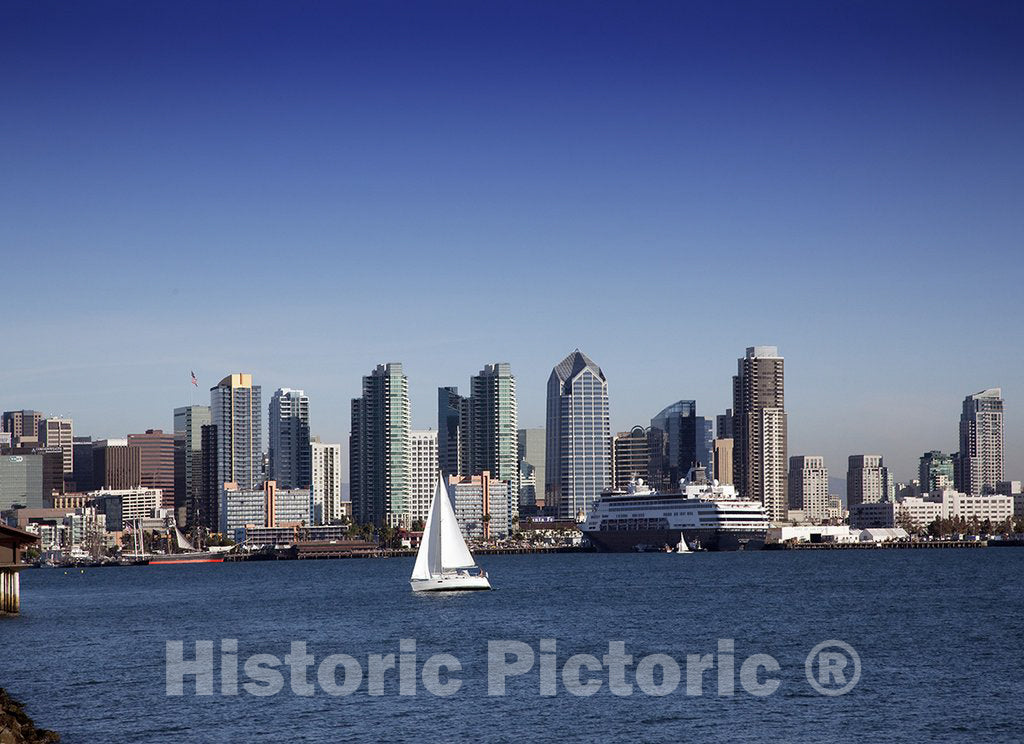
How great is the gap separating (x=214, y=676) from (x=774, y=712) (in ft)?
54.9

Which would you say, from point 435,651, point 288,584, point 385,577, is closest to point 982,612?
point 435,651

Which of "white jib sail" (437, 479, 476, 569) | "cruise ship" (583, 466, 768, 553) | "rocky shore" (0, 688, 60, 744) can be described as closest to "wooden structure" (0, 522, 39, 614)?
"white jib sail" (437, 479, 476, 569)

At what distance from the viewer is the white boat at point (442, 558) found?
277 feet

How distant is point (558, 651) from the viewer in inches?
1893

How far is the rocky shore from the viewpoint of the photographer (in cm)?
2839

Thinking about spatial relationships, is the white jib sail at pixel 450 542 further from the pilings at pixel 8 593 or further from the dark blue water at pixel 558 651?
the pilings at pixel 8 593

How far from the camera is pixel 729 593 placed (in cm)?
8431

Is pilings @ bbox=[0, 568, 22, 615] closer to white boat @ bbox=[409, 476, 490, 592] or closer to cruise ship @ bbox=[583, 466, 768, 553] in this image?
white boat @ bbox=[409, 476, 490, 592]

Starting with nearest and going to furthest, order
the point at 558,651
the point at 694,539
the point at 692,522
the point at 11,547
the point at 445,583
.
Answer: the point at 558,651
the point at 11,547
the point at 445,583
the point at 694,539
the point at 692,522

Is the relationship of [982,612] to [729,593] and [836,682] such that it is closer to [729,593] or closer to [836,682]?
[729,593]

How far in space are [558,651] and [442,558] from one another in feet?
126

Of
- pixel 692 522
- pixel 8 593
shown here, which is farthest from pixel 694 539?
pixel 8 593

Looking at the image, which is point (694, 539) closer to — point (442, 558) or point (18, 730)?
point (442, 558)

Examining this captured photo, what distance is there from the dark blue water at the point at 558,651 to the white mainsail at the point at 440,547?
194 centimetres
